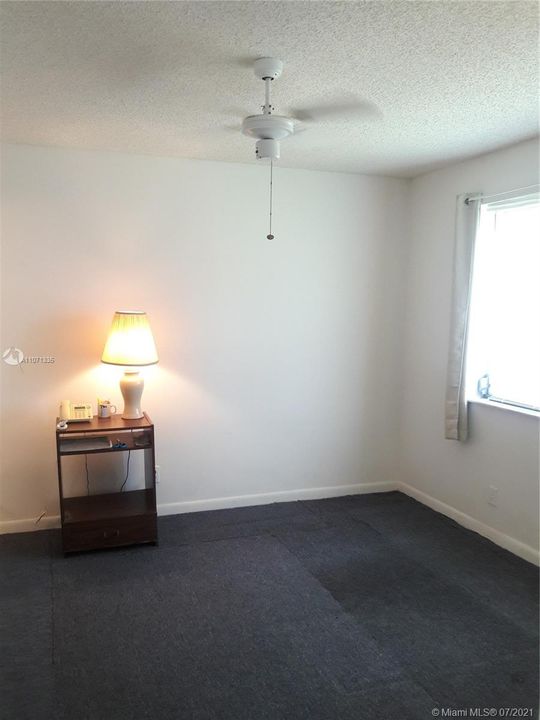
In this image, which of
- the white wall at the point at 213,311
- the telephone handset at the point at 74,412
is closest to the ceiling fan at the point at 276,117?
the white wall at the point at 213,311

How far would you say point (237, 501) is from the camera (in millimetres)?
3955

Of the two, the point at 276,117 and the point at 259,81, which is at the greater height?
the point at 259,81

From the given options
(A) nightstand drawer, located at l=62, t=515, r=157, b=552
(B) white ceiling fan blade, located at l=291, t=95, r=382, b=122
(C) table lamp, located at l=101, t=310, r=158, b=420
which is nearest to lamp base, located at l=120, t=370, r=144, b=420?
(C) table lamp, located at l=101, t=310, r=158, b=420

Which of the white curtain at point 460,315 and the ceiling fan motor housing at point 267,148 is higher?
the ceiling fan motor housing at point 267,148

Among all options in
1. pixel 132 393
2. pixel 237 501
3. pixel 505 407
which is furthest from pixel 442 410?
pixel 132 393

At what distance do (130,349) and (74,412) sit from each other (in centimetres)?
53

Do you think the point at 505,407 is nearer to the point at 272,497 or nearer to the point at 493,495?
the point at 493,495

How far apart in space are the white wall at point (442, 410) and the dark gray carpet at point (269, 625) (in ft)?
0.98

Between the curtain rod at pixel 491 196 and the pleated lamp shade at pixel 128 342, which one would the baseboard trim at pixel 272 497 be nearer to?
the pleated lamp shade at pixel 128 342

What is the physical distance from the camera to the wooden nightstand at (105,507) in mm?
3170

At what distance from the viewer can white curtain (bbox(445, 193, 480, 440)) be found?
3510 millimetres

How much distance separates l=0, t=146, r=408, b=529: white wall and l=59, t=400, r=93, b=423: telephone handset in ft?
0.70

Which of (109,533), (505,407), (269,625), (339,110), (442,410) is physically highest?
(339,110)

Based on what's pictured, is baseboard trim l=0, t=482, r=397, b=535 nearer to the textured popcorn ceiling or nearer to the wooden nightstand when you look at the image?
the wooden nightstand
